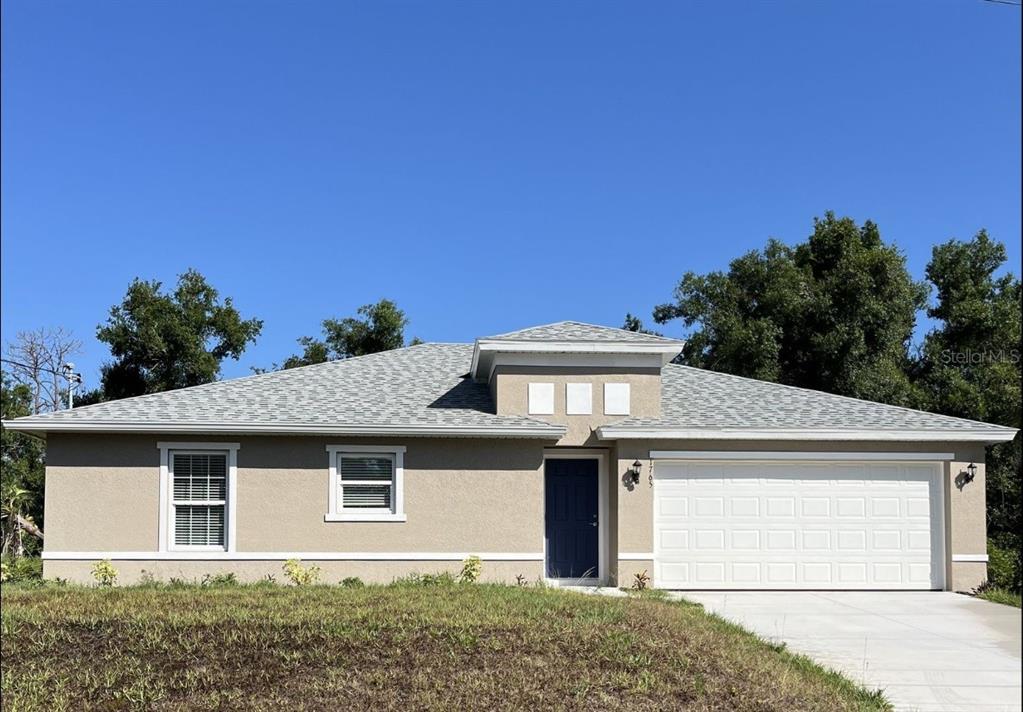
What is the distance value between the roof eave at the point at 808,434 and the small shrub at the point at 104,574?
7.81 meters

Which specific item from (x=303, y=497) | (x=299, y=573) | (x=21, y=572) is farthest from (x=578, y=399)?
(x=21, y=572)

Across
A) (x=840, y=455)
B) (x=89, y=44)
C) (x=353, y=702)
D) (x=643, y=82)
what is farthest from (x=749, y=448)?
(x=89, y=44)

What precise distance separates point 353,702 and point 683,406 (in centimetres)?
1108

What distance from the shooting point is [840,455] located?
53.6 ft

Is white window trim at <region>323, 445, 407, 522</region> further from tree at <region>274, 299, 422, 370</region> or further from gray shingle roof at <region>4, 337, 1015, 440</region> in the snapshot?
tree at <region>274, 299, 422, 370</region>

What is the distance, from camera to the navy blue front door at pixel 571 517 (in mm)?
16812

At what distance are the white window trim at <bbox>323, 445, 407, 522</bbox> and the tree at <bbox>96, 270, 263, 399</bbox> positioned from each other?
12.5 meters

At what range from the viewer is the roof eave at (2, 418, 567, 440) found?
15180 mm

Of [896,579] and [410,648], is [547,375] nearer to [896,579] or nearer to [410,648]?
[896,579]

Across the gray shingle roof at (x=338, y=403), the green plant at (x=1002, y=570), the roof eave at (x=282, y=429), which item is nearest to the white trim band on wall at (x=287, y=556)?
the roof eave at (x=282, y=429)

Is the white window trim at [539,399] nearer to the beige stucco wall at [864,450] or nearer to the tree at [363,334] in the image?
the beige stucco wall at [864,450]

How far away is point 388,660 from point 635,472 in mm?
8489

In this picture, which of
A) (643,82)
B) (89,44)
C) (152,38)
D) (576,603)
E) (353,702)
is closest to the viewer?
(353,702)

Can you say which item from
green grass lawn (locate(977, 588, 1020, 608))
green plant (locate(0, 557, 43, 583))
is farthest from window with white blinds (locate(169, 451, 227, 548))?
green grass lawn (locate(977, 588, 1020, 608))
